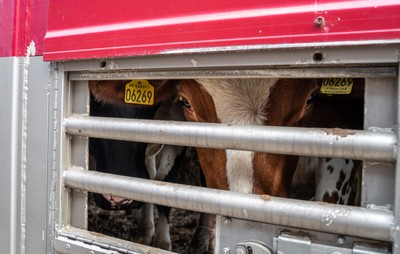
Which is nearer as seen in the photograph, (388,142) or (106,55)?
(388,142)

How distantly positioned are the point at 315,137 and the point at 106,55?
885mm

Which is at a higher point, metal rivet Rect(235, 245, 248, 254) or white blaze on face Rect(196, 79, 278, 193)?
white blaze on face Rect(196, 79, 278, 193)

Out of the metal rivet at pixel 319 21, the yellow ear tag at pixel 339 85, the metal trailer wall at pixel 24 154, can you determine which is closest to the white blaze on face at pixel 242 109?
the yellow ear tag at pixel 339 85

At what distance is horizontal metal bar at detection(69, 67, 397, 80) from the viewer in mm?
1292

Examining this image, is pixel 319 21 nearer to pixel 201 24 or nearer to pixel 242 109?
pixel 201 24

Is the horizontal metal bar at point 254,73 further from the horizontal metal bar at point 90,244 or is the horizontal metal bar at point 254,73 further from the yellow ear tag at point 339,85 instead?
the horizontal metal bar at point 90,244

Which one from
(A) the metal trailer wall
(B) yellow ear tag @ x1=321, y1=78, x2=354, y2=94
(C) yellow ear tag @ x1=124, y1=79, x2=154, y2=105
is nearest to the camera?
(B) yellow ear tag @ x1=321, y1=78, x2=354, y2=94

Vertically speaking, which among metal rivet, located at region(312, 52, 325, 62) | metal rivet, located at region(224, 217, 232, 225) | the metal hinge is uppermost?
metal rivet, located at region(312, 52, 325, 62)

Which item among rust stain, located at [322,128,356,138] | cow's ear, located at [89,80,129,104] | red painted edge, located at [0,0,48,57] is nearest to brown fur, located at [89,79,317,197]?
cow's ear, located at [89,80,129,104]

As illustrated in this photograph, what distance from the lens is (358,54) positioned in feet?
4.14

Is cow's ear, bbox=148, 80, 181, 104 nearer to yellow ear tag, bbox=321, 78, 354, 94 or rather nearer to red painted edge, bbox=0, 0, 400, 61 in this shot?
red painted edge, bbox=0, 0, 400, 61

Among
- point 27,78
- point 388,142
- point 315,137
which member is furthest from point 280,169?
point 27,78

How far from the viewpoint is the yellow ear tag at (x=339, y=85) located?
5.61 feet

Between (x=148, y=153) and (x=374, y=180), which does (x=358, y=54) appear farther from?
(x=148, y=153)
